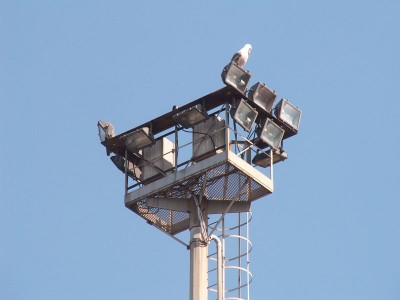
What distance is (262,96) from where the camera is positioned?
67875 millimetres

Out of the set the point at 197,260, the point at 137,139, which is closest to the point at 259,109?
the point at 137,139

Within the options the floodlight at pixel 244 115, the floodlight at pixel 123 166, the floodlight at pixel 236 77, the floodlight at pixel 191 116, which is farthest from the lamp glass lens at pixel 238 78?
the floodlight at pixel 123 166

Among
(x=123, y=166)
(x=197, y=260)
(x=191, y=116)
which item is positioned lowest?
(x=197, y=260)

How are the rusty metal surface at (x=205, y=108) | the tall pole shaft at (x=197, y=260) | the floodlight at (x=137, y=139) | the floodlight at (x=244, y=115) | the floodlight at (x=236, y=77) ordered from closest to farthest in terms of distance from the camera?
the tall pole shaft at (x=197, y=260)
the floodlight at (x=244, y=115)
the floodlight at (x=236, y=77)
the rusty metal surface at (x=205, y=108)
the floodlight at (x=137, y=139)

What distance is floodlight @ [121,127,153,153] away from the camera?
6888cm

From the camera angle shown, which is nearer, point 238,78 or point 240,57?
point 238,78

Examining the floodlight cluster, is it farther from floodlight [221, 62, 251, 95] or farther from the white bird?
the white bird

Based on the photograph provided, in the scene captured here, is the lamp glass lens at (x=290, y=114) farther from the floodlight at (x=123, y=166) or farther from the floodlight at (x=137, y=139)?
the floodlight at (x=123, y=166)

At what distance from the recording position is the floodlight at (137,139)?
68875 millimetres

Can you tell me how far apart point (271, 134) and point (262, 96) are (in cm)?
142

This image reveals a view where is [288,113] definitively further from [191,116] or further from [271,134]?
[191,116]

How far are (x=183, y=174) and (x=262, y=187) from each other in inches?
114

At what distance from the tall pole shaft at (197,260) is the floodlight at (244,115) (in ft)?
12.0

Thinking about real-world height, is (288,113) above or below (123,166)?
above
